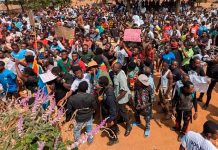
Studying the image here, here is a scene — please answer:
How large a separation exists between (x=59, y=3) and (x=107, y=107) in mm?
33625

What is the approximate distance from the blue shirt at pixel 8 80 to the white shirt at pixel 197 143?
4265mm

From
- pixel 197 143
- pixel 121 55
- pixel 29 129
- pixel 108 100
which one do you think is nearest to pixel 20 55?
pixel 121 55

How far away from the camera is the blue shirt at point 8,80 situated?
6.66 metres

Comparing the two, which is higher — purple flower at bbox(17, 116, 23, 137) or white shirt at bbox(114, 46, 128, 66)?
purple flower at bbox(17, 116, 23, 137)

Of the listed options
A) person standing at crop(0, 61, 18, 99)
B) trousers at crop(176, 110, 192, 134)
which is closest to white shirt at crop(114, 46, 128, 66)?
trousers at crop(176, 110, 192, 134)

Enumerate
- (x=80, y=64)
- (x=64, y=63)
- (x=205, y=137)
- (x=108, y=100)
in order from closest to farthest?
(x=205, y=137), (x=108, y=100), (x=80, y=64), (x=64, y=63)

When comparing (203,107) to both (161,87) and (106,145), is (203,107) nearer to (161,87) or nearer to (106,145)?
(161,87)

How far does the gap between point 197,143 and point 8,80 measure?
4.65 metres

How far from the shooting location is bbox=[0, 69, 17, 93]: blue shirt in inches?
262

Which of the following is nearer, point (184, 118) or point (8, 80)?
point (184, 118)

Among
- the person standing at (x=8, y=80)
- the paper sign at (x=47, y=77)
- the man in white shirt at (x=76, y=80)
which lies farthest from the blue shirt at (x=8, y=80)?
the man in white shirt at (x=76, y=80)

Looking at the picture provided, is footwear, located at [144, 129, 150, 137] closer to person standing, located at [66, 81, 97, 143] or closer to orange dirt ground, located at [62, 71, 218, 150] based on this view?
orange dirt ground, located at [62, 71, 218, 150]

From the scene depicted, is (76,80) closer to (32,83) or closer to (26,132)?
(32,83)

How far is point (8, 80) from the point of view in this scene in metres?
6.79
